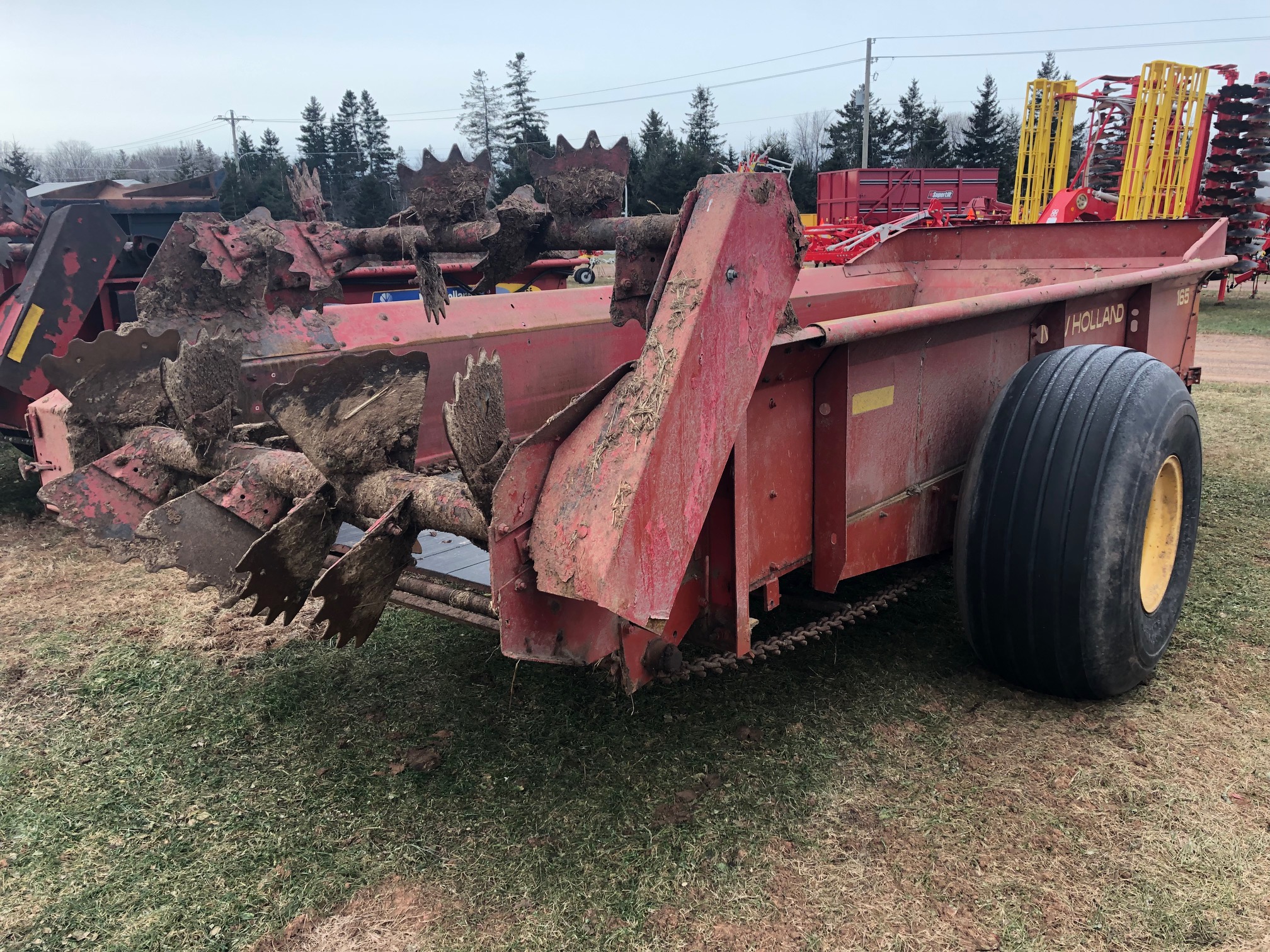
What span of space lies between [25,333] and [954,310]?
4290 millimetres

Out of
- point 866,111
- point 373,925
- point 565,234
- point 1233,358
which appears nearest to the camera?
point 373,925

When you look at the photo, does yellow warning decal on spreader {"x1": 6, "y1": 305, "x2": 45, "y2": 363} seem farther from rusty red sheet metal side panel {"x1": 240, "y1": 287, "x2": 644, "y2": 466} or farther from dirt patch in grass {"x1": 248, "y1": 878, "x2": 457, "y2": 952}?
dirt patch in grass {"x1": 248, "y1": 878, "x2": 457, "y2": 952}

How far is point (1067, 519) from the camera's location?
264 centimetres

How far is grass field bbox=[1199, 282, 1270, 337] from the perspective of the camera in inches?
473

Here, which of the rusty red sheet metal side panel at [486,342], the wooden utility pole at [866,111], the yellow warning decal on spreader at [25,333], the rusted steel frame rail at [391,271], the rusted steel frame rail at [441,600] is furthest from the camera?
the wooden utility pole at [866,111]

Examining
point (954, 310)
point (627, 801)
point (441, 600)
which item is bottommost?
point (627, 801)

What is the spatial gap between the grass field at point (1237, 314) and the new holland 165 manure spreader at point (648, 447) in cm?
912

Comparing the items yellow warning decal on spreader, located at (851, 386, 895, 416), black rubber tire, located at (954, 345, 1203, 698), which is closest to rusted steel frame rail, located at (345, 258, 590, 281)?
yellow warning decal on spreader, located at (851, 386, 895, 416)

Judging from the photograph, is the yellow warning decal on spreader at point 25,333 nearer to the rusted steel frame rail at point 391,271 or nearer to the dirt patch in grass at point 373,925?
the rusted steel frame rail at point 391,271

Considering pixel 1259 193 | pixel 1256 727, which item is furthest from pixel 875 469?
pixel 1259 193

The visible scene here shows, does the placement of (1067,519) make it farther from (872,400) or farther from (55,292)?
(55,292)

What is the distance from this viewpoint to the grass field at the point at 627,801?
6.88ft

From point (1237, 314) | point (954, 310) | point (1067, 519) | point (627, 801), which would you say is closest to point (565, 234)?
point (954, 310)

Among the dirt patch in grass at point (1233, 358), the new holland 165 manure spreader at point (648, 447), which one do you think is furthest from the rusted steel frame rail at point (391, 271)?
the dirt patch in grass at point (1233, 358)
